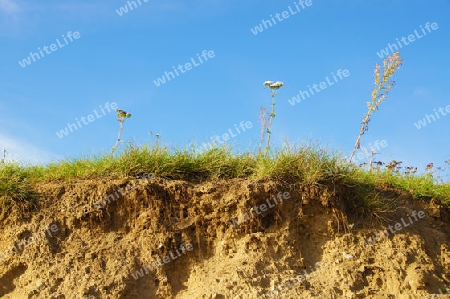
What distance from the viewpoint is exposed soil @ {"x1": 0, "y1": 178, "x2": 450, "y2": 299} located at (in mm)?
5496

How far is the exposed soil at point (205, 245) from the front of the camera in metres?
5.50

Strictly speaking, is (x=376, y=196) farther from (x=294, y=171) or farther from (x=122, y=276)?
(x=122, y=276)

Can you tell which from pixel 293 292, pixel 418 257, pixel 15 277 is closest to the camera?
pixel 293 292

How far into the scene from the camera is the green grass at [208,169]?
6.19 m

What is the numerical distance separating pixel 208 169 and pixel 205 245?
42.4 inches

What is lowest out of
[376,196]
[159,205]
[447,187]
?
[447,187]

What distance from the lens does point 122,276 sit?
5488 mm

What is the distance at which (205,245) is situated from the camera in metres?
5.88

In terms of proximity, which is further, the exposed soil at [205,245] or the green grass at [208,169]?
the green grass at [208,169]

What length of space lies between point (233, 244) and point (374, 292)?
5.93ft

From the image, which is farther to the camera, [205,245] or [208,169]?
[208,169]

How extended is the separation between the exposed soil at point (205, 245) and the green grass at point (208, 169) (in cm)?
16

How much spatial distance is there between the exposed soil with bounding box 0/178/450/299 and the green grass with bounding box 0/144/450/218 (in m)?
0.16

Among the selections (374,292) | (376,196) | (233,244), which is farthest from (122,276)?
(376,196)
